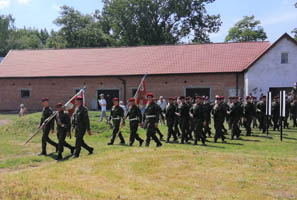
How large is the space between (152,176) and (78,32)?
5144 centimetres

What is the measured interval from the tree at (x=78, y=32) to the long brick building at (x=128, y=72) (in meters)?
19.0

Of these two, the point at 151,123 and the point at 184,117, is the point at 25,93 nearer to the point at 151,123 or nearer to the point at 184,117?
the point at 184,117

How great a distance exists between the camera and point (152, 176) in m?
8.84

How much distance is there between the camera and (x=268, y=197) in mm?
7176

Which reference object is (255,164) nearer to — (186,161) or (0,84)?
(186,161)

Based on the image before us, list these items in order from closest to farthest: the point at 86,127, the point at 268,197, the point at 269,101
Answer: the point at 268,197
the point at 86,127
the point at 269,101

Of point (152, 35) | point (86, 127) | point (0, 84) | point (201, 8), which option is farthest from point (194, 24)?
point (86, 127)

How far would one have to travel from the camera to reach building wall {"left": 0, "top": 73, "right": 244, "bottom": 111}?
30531 mm

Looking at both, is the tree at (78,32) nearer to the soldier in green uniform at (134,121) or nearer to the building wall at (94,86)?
the building wall at (94,86)

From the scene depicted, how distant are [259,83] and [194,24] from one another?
27.8 m

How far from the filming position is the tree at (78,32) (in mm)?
55875

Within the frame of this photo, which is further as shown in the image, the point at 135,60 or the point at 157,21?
the point at 157,21

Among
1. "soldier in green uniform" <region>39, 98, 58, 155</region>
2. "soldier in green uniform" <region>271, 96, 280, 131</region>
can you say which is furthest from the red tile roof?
"soldier in green uniform" <region>39, 98, 58, 155</region>

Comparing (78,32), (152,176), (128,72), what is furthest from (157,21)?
(152,176)
